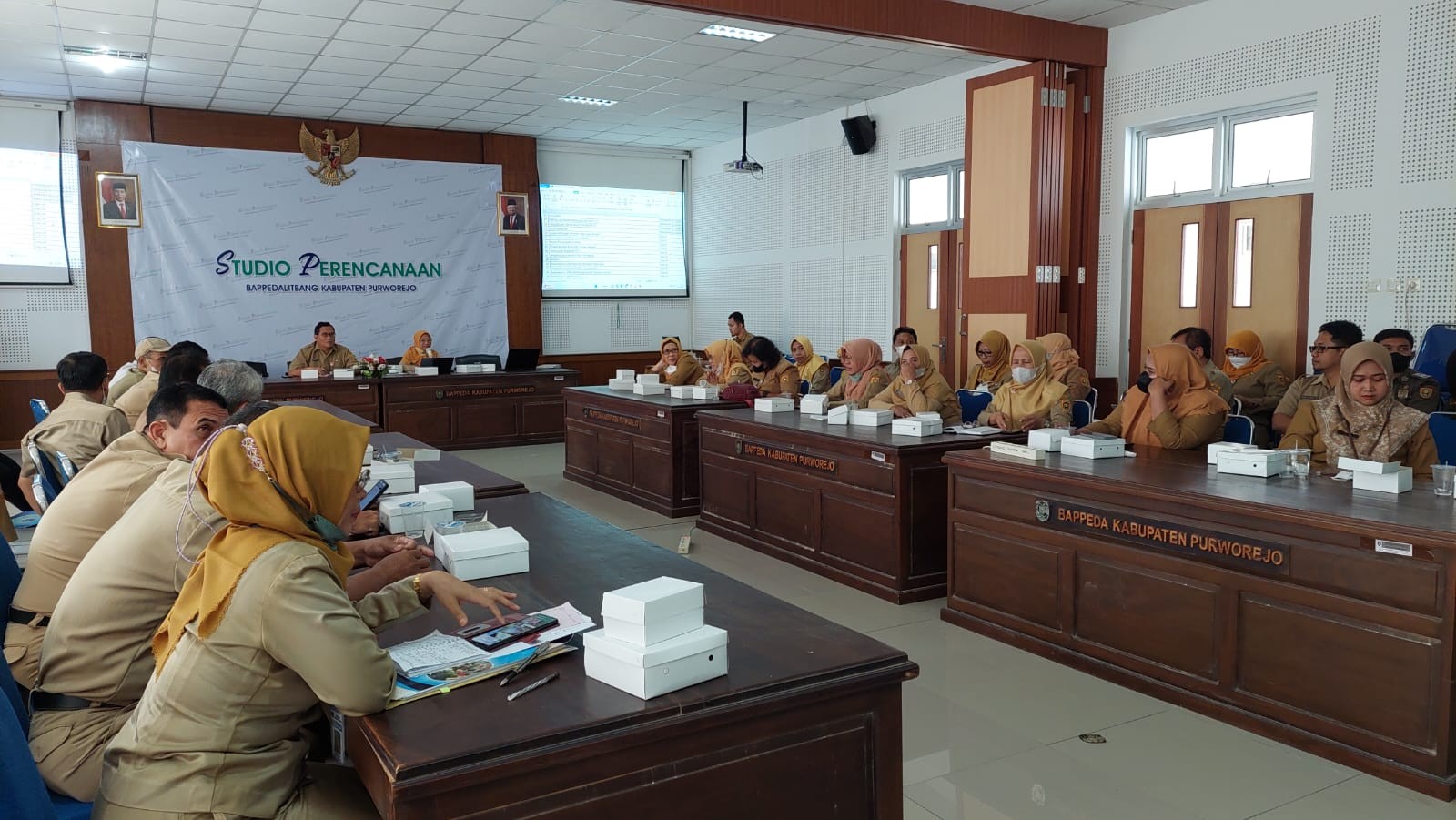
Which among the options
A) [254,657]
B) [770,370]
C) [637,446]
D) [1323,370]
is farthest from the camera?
[770,370]

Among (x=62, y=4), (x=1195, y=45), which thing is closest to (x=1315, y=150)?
(x=1195, y=45)

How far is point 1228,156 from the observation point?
6.86m

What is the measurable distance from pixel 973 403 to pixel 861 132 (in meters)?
4.42

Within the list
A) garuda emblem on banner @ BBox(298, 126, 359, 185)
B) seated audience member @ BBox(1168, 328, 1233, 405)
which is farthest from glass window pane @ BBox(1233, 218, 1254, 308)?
garuda emblem on banner @ BBox(298, 126, 359, 185)

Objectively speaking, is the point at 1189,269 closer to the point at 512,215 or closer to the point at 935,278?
the point at 935,278

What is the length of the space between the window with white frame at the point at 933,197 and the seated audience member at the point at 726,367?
86.2 inches

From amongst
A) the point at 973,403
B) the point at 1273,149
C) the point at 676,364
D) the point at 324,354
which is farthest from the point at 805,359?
the point at 324,354

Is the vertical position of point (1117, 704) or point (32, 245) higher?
point (32, 245)

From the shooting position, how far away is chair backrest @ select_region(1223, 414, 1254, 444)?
4.67 metres

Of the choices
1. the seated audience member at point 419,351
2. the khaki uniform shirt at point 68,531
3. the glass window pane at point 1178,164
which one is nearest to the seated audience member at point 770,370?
the glass window pane at point 1178,164

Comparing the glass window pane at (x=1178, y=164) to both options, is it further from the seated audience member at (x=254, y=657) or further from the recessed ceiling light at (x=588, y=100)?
the seated audience member at (x=254, y=657)

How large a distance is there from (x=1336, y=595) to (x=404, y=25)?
22.9ft

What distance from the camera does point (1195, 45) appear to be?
6820 mm

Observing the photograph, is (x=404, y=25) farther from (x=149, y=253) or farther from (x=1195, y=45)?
(x=1195, y=45)
